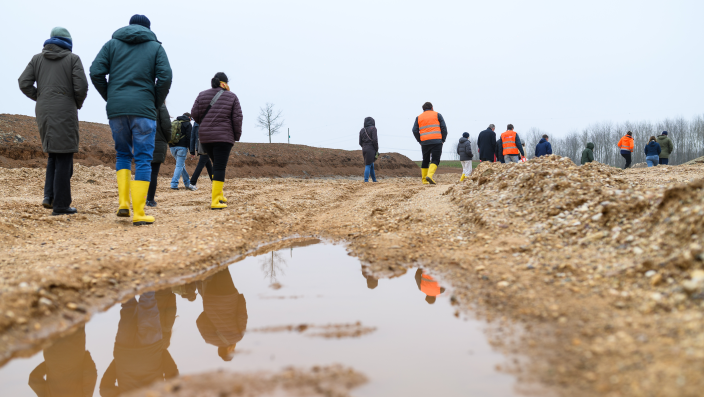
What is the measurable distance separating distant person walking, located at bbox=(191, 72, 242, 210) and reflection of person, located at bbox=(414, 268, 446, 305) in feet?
11.7

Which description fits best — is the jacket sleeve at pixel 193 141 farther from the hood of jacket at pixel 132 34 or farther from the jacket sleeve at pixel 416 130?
the jacket sleeve at pixel 416 130

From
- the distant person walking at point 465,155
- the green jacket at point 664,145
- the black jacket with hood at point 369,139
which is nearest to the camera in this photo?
the distant person walking at point 465,155

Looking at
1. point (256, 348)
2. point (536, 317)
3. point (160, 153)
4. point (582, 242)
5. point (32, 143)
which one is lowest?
point (256, 348)

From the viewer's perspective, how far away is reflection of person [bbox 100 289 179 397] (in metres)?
1.78

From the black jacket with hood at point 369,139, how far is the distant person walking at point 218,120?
6.04 m

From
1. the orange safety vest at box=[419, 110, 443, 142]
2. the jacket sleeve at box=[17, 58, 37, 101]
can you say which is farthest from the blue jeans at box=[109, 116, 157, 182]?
the orange safety vest at box=[419, 110, 443, 142]

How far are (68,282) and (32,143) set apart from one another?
14587 mm

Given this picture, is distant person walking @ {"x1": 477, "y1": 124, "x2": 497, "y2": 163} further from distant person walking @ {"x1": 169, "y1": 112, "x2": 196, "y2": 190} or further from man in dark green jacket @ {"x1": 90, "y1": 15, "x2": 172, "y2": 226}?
man in dark green jacket @ {"x1": 90, "y1": 15, "x2": 172, "y2": 226}

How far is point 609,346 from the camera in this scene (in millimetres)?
1672

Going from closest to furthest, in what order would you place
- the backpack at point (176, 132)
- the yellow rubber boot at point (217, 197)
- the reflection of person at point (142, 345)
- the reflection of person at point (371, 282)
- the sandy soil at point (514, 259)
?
the sandy soil at point (514, 259) < the reflection of person at point (142, 345) < the reflection of person at point (371, 282) < the yellow rubber boot at point (217, 197) < the backpack at point (176, 132)

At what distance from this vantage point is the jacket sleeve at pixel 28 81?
4.86 metres

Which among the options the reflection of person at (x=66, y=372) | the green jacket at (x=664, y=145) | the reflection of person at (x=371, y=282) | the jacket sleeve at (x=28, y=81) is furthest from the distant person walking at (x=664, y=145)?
the reflection of person at (x=66, y=372)

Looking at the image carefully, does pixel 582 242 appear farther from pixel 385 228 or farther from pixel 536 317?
pixel 385 228

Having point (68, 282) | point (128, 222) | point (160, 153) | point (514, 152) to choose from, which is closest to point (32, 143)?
point (160, 153)
